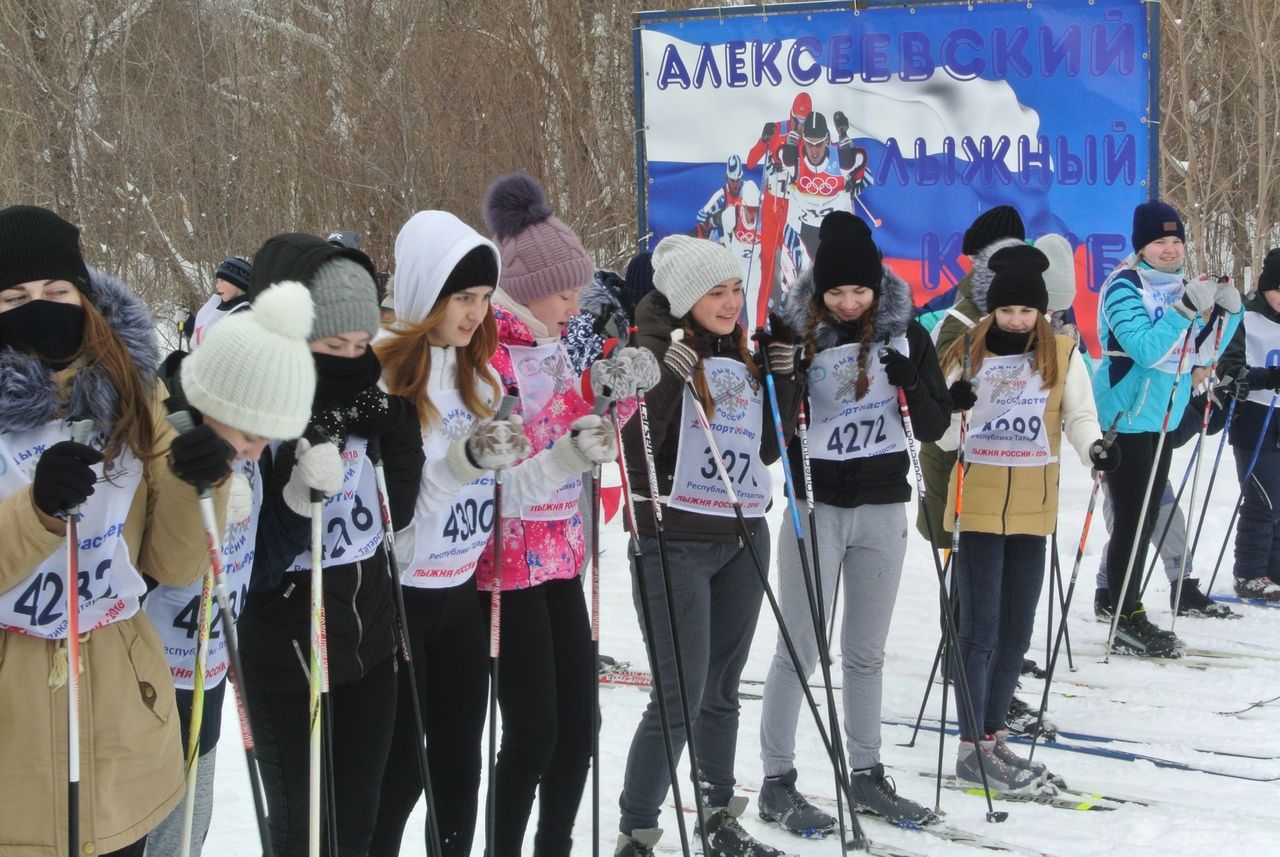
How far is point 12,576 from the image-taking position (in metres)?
2.21

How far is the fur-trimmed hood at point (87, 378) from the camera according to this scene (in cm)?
228

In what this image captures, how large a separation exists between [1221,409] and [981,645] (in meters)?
3.45

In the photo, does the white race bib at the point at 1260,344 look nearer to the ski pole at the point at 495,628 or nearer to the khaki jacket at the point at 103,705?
the ski pole at the point at 495,628

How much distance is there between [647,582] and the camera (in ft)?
12.2

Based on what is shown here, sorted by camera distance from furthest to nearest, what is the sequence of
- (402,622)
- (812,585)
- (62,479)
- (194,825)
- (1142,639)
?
(1142,639) → (812,585) → (194,825) → (402,622) → (62,479)

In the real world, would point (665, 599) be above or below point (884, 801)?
above

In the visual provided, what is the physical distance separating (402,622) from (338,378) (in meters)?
0.57

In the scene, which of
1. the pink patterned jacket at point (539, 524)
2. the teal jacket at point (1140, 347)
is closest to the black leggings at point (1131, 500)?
the teal jacket at point (1140, 347)

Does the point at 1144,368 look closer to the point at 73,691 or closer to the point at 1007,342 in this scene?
the point at 1007,342

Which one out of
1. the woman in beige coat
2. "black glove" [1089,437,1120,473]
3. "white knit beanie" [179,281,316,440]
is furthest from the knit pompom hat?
"black glove" [1089,437,1120,473]

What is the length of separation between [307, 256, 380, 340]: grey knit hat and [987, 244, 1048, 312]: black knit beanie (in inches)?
99.1

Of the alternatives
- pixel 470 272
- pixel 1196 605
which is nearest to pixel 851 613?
pixel 470 272

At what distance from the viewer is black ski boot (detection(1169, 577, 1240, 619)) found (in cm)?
674

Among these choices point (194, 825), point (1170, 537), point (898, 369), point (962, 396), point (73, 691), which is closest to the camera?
point (73, 691)
